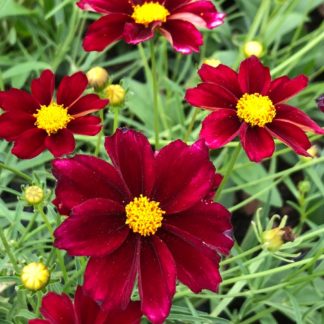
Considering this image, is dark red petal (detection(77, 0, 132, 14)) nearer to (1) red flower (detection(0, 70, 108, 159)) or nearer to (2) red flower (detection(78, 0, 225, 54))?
(2) red flower (detection(78, 0, 225, 54))

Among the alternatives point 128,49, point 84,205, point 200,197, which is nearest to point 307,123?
point 200,197

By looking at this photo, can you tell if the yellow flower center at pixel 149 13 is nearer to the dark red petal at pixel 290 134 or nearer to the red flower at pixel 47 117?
the red flower at pixel 47 117

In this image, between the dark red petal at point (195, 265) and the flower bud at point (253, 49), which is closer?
the dark red petal at point (195, 265)

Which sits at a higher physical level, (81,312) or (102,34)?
(102,34)

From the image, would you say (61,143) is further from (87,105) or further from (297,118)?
(297,118)

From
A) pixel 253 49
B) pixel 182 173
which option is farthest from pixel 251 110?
pixel 253 49

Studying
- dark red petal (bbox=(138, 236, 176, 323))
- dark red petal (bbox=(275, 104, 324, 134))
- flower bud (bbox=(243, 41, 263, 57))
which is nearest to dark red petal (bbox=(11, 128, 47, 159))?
dark red petal (bbox=(138, 236, 176, 323))

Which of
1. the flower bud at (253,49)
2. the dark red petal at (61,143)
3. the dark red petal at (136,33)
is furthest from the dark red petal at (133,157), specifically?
the flower bud at (253,49)
